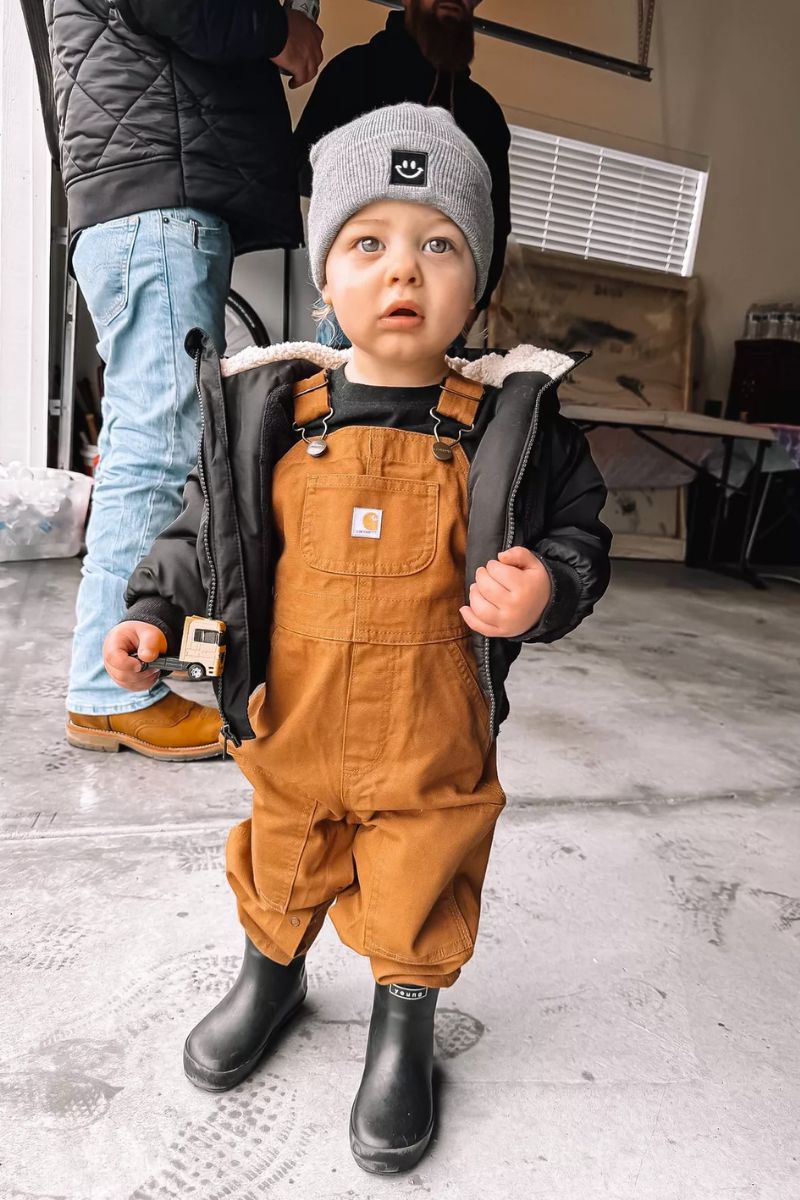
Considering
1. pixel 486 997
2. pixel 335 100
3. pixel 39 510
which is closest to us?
pixel 486 997

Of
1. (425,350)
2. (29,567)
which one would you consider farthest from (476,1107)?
(29,567)

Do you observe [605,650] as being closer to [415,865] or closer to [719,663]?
[719,663]

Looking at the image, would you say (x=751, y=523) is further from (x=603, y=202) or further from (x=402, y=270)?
(x=402, y=270)

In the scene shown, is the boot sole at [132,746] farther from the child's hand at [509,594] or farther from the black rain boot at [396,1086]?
the child's hand at [509,594]

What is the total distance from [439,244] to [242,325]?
9.91 feet

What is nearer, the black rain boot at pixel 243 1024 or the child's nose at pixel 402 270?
the child's nose at pixel 402 270

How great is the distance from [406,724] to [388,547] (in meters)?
0.15

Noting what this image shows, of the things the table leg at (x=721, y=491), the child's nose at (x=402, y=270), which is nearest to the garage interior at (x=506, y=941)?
the child's nose at (x=402, y=270)

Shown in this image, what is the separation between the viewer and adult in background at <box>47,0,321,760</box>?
121 cm

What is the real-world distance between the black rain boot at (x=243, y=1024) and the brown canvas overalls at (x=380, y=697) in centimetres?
10

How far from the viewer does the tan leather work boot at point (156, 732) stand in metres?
1.43

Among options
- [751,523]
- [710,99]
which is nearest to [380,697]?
[751,523]

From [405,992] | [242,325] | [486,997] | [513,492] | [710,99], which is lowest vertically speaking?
[486,997]

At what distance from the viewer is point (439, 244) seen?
69cm
